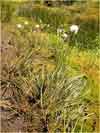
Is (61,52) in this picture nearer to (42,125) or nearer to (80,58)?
(80,58)

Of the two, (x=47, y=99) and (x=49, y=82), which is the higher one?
(x=49, y=82)

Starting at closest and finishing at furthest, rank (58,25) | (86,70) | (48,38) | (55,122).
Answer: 1. (55,122)
2. (86,70)
3. (48,38)
4. (58,25)

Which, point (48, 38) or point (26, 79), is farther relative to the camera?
point (48, 38)

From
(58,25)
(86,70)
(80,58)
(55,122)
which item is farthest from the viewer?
(58,25)

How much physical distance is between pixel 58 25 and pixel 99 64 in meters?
2.44

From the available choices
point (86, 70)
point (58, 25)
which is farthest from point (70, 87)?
point (58, 25)

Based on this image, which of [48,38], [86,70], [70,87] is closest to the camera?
[70,87]

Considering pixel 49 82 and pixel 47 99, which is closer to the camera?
pixel 47 99

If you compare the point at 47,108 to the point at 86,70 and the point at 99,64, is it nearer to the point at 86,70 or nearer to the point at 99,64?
the point at 86,70

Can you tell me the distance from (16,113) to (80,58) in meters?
2.57

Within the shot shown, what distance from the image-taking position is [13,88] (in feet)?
19.7

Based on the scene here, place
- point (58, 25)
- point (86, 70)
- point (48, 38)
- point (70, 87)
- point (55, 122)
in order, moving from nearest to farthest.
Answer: point (55, 122), point (70, 87), point (86, 70), point (48, 38), point (58, 25)

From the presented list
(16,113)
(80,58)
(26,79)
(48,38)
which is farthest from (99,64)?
(16,113)

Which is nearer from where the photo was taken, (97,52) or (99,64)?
(99,64)
